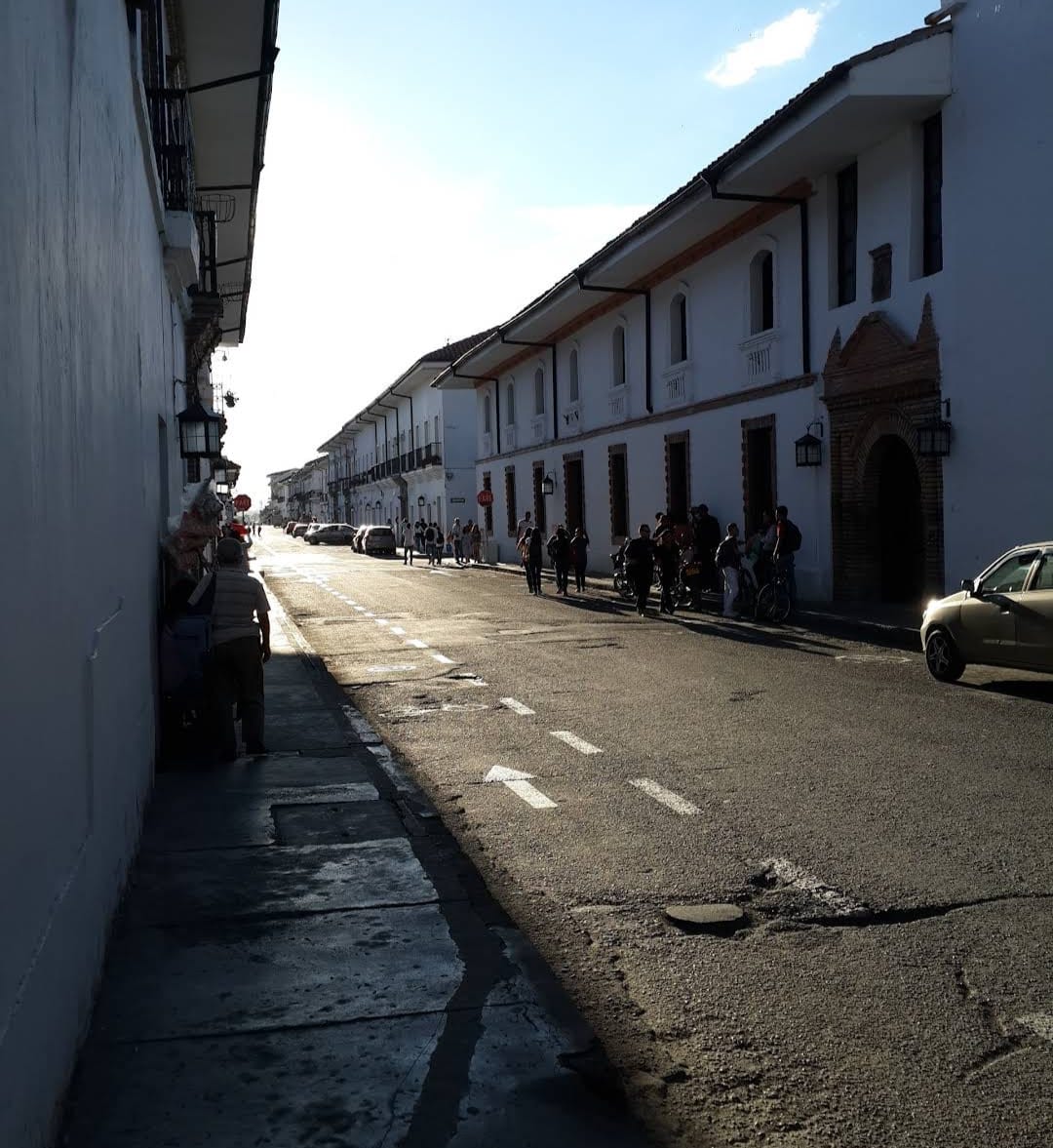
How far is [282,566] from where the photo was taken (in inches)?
1885

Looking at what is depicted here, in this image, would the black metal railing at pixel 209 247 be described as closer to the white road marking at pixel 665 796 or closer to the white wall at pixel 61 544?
the white wall at pixel 61 544

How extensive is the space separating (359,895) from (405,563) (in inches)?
1724

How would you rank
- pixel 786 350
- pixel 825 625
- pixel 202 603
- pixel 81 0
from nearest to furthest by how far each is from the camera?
pixel 81 0
pixel 202 603
pixel 825 625
pixel 786 350

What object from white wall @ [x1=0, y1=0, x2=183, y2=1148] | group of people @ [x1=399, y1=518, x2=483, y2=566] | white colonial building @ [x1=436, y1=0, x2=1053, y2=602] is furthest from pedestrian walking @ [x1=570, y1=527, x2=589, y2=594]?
white wall @ [x1=0, y1=0, x2=183, y2=1148]

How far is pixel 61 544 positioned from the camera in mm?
3865

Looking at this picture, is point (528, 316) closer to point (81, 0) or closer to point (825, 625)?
point (825, 625)

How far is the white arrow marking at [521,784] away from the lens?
7.46 meters

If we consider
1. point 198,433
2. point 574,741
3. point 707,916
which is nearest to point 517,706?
point 574,741

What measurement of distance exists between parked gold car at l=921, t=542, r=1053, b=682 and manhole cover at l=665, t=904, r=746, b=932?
21.1 feet

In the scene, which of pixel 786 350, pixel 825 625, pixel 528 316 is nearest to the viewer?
pixel 825 625

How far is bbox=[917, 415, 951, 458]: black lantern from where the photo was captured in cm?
1703

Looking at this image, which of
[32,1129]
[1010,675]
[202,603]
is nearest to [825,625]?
[1010,675]

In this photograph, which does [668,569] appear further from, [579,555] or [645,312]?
[645,312]

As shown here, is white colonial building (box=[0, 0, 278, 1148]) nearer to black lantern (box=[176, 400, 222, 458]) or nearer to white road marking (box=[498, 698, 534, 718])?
white road marking (box=[498, 698, 534, 718])
